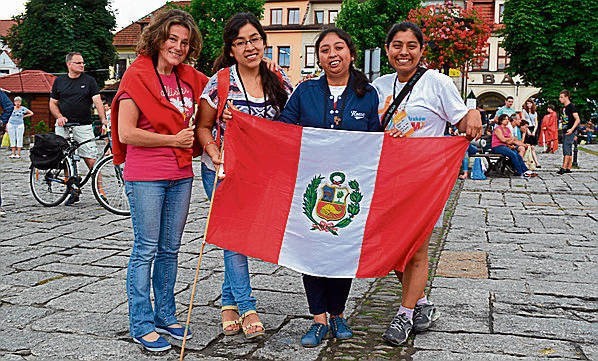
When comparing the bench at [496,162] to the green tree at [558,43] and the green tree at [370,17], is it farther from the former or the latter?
the green tree at [370,17]

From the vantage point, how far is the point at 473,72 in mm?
57875

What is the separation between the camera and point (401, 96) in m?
4.68

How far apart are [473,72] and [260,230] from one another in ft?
182

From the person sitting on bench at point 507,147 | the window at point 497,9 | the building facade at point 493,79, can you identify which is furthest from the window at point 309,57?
the person sitting on bench at point 507,147

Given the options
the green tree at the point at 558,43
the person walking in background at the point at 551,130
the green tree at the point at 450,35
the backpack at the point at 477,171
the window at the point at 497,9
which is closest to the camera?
the backpack at the point at 477,171

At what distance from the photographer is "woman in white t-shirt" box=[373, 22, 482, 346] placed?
461 cm

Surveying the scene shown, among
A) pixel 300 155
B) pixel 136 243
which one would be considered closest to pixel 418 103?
pixel 300 155

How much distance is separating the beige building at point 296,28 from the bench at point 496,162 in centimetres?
4498

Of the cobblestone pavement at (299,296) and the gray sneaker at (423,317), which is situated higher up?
the gray sneaker at (423,317)

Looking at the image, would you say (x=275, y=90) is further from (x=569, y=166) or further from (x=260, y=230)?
(x=569, y=166)

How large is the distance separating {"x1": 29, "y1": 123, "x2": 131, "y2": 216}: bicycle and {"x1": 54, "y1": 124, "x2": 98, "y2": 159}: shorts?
60mm

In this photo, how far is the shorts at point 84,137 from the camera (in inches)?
411

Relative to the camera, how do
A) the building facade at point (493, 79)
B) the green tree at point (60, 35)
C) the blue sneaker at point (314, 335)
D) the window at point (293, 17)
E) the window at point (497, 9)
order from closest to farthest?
the blue sneaker at point (314, 335), the green tree at point (60, 35), the building facade at point (493, 79), the window at point (497, 9), the window at point (293, 17)

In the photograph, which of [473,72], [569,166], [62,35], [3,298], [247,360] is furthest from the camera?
[473,72]
